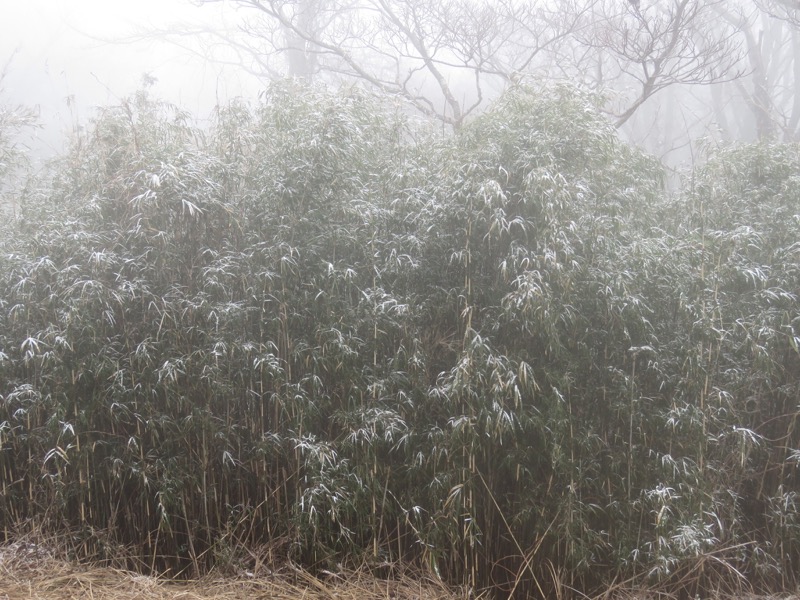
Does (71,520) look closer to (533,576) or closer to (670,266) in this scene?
(533,576)

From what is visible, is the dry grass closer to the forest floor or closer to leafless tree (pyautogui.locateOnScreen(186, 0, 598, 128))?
the forest floor

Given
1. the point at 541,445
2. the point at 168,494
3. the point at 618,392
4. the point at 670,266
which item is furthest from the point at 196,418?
the point at 670,266

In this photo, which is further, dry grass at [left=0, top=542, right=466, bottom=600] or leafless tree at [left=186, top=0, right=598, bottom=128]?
leafless tree at [left=186, top=0, right=598, bottom=128]

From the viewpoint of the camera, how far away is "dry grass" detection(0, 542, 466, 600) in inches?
121

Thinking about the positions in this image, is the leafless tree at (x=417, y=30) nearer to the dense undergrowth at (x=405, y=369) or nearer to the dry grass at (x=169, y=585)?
the dense undergrowth at (x=405, y=369)

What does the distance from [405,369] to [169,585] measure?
5.17 ft

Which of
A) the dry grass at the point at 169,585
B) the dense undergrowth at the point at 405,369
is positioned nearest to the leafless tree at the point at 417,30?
the dense undergrowth at the point at 405,369

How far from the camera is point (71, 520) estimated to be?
3516 mm

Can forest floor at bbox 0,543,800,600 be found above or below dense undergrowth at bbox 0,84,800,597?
below

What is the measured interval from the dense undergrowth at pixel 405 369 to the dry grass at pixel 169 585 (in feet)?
0.36

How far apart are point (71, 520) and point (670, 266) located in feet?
11.1

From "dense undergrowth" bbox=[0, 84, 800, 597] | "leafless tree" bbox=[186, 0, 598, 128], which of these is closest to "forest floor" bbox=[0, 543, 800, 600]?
"dense undergrowth" bbox=[0, 84, 800, 597]

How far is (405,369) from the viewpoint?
3.36 m

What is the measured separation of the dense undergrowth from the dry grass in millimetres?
110
